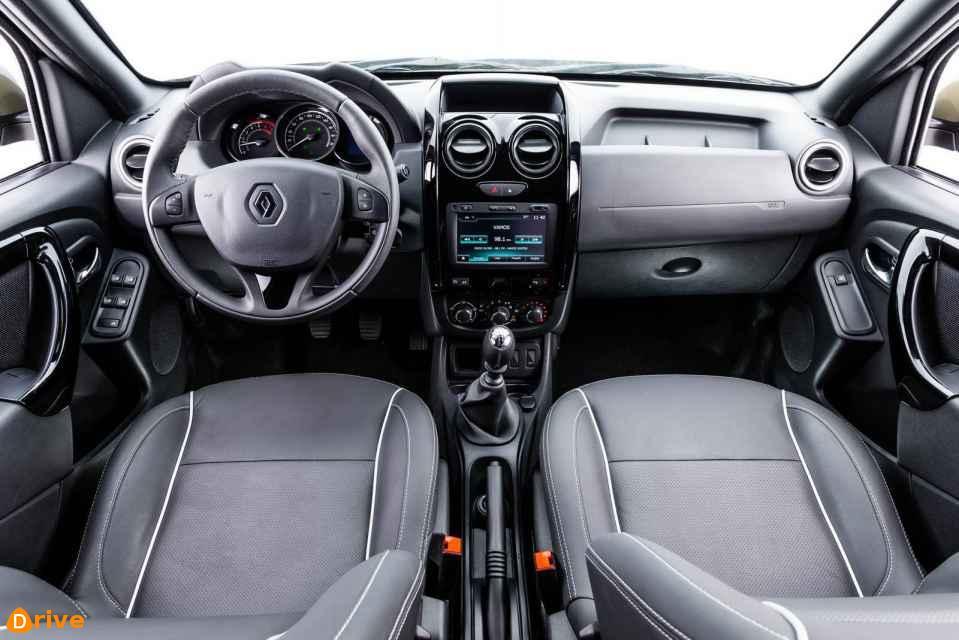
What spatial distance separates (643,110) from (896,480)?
3.74ft

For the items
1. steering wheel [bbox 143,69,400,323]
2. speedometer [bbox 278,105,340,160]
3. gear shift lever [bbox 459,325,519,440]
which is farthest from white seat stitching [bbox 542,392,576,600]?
speedometer [bbox 278,105,340,160]

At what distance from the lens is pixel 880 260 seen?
1.59 m

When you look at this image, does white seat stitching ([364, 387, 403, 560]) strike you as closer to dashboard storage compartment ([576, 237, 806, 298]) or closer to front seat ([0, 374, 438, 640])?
front seat ([0, 374, 438, 640])

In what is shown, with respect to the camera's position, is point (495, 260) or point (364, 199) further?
point (495, 260)

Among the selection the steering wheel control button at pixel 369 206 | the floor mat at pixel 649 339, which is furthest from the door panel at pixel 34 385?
the floor mat at pixel 649 339

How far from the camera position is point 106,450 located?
1552mm

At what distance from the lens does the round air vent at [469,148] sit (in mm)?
1460

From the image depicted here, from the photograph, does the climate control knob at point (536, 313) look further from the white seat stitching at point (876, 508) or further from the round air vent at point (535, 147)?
the white seat stitching at point (876, 508)

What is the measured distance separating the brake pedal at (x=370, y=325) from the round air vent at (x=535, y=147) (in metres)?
0.87

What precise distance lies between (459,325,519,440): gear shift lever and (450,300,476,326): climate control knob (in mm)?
158

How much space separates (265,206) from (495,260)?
0.61 metres

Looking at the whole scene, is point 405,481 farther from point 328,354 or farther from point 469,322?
point 328,354

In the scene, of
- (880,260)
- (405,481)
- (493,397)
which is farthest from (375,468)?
(880,260)

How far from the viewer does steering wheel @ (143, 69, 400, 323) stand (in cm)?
121
